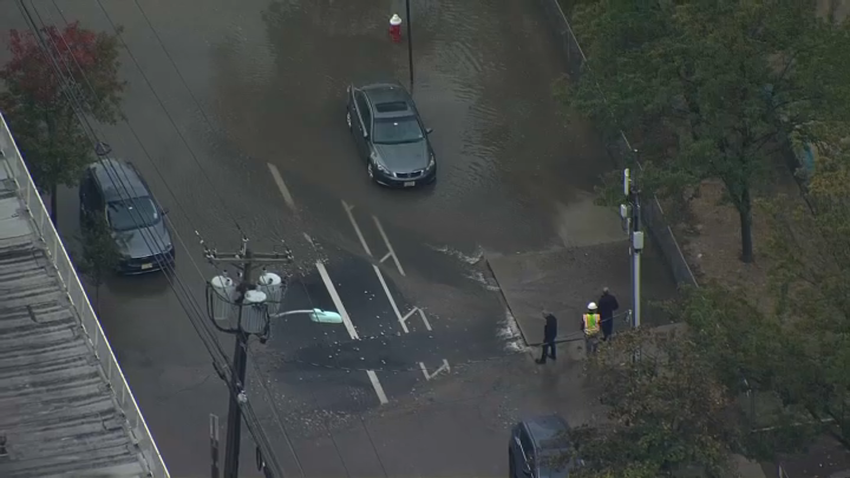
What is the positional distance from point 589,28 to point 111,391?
11589mm

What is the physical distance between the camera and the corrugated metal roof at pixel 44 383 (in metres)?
27.4

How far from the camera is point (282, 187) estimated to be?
3712 cm

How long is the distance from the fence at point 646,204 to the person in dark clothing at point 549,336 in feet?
8.27

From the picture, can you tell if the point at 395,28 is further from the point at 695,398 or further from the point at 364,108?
the point at 695,398

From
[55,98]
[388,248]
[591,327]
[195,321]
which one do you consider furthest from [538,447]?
[55,98]

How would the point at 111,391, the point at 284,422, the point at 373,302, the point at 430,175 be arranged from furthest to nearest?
the point at 430,175, the point at 373,302, the point at 284,422, the point at 111,391

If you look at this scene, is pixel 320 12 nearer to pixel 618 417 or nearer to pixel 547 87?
pixel 547 87

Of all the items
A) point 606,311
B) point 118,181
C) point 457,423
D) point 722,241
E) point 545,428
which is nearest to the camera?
point 545,428

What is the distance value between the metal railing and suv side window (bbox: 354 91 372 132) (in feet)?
27.8

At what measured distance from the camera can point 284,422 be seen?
31.6m

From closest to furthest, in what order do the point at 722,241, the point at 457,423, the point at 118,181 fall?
the point at 457,423, the point at 118,181, the point at 722,241

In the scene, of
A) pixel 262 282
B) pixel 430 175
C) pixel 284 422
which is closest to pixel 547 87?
pixel 430 175

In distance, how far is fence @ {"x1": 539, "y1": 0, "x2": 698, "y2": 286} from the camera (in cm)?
3459

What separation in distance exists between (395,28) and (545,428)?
1463 centimetres
